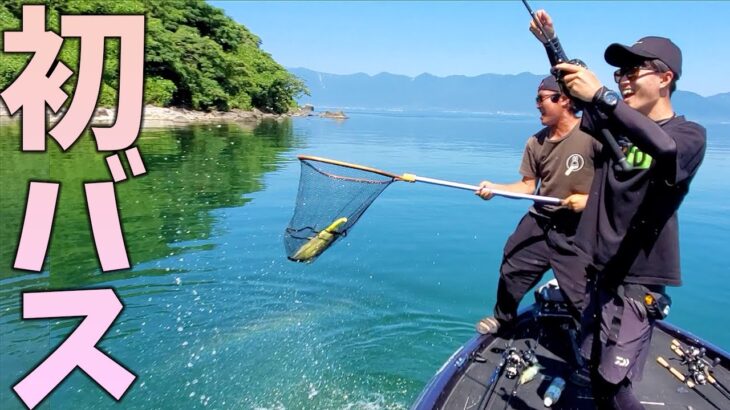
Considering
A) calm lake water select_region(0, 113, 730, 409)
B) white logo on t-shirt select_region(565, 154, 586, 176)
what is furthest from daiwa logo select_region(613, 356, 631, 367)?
calm lake water select_region(0, 113, 730, 409)

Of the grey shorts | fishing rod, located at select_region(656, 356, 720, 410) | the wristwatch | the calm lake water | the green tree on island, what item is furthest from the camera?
the green tree on island

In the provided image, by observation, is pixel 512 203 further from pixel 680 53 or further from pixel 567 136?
pixel 680 53

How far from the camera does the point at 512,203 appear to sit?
1712 centimetres

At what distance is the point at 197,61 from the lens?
54.4 m

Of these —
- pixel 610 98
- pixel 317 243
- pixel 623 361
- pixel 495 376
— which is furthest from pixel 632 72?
pixel 317 243

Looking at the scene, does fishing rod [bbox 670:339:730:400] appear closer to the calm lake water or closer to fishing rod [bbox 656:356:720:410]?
fishing rod [bbox 656:356:720:410]

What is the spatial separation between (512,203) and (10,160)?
17.9m

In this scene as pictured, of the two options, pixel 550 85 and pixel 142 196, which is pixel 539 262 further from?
pixel 142 196

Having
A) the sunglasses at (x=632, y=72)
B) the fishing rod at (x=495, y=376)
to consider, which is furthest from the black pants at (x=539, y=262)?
the sunglasses at (x=632, y=72)

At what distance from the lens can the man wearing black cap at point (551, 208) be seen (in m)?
4.79

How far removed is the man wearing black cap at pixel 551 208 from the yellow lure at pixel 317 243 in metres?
1.61

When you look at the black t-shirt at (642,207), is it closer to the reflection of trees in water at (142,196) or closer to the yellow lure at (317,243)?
the yellow lure at (317,243)

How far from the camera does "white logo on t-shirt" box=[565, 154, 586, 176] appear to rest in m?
4.79

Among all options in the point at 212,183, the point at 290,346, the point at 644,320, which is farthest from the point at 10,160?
the point at 644,320
